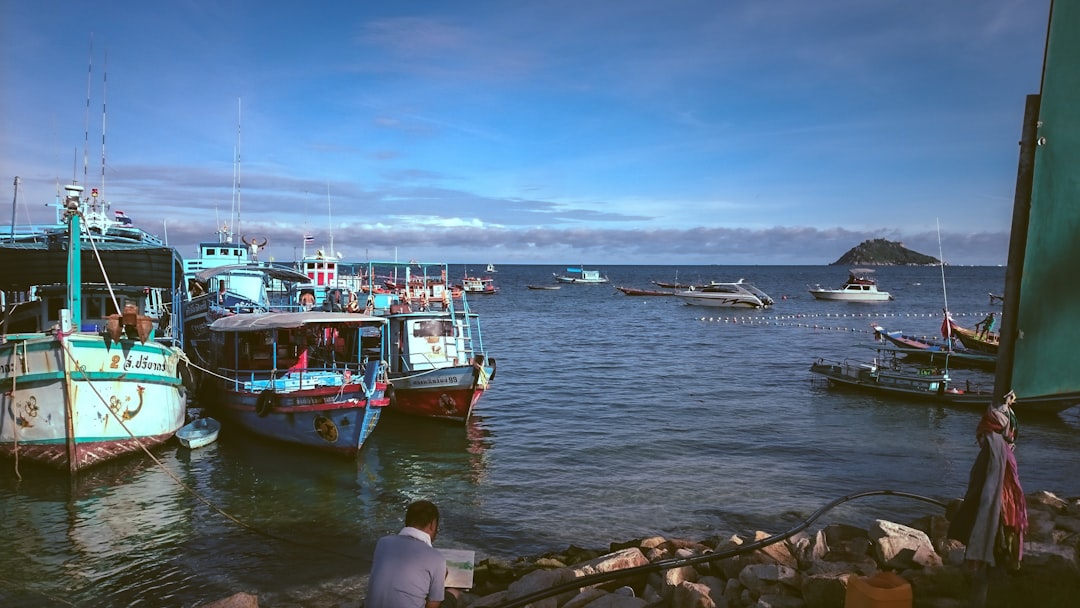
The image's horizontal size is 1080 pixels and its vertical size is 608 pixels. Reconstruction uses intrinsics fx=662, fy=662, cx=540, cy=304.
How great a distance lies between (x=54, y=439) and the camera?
1620cm

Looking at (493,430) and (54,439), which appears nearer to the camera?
(54,439)

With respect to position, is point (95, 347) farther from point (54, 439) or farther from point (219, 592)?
point (219, 592)

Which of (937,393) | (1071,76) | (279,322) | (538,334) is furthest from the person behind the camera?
(538,334)

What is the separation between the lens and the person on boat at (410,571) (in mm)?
5109

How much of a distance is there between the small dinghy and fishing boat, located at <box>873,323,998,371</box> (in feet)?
92.7

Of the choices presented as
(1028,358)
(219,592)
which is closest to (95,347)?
(219,592)

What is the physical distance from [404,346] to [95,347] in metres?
9.83

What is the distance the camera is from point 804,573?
26.4ft

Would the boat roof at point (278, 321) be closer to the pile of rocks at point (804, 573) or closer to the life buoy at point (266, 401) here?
the life buoy at point (266, 401)

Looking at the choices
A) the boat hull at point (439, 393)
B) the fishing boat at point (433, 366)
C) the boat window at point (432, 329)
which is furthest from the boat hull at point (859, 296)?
the boat hull at point (439, 393)

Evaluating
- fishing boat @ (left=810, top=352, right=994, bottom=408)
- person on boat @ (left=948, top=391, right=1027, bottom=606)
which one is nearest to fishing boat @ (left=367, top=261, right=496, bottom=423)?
fishing boat @ (left=810, top=352, right=994, bottom=408)

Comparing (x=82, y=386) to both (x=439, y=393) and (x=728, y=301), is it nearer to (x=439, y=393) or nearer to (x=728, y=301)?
(x=439, y=393)

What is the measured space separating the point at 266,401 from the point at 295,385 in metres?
0.92

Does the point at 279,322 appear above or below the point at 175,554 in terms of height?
above
